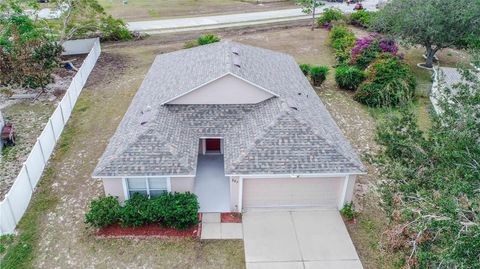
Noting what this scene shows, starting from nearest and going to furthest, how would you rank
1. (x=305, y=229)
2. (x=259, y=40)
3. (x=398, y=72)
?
(x=305, y=229), (x=398, y=72), (x=259, y=40)

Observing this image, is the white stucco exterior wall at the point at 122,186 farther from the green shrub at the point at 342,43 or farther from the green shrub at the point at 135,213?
the green shrub at the point at 342,43

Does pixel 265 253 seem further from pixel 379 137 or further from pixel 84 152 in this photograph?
pixel 84 152

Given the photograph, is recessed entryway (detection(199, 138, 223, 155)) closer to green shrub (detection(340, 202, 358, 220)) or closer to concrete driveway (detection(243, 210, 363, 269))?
concrete driveway (detection(243, 210, 363, 269))

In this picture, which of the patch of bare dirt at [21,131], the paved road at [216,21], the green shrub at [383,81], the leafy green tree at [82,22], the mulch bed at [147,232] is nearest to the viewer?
the mulch bed at [147,232]

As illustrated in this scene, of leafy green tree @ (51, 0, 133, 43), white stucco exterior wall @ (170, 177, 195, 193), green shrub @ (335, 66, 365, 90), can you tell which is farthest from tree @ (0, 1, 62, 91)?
green shrub @ (335, 66, 365, 90)

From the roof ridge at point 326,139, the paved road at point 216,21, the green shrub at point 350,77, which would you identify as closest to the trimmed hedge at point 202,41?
the paved road at point 216,21

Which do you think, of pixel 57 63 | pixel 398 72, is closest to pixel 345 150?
pixel 398 72
